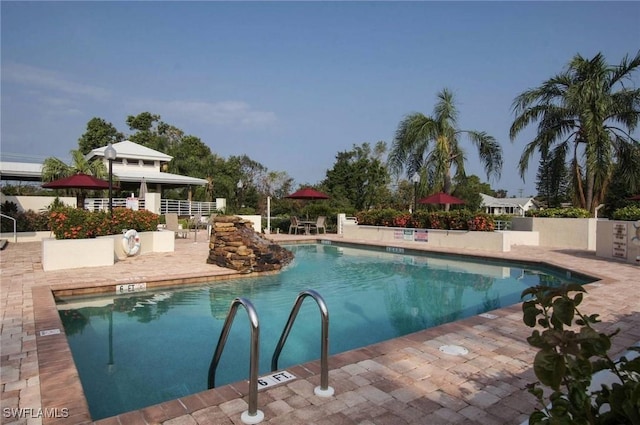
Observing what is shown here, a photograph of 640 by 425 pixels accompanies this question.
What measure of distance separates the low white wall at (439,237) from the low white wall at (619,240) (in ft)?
8.69

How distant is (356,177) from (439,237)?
53.7 feet

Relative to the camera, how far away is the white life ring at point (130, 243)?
10.3m

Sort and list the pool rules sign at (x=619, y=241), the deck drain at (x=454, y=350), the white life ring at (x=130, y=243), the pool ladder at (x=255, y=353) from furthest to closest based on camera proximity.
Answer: the pool rules sign at (x=619, y=241) → the white life ring at (x=130, y=243) → the deck drain at (x=454, y=350) → the pool ladder at (x=255, y=353)

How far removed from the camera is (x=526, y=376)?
3471 mm

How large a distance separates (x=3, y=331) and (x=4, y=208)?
14.2 m

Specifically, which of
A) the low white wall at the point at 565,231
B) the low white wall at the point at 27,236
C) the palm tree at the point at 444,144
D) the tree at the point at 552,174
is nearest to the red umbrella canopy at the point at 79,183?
the low white wall at the point at 27,236

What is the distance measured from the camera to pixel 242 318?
6.17 meters

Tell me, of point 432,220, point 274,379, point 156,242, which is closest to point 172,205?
point 156,242

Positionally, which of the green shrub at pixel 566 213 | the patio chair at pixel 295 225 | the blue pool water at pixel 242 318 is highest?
the green shrub at pixel 566 213

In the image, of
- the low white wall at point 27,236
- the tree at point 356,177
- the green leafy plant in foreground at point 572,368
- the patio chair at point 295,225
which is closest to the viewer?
the green leafy plant in foreground at point 572,368

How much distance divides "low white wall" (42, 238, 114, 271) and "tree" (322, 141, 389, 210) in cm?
2177

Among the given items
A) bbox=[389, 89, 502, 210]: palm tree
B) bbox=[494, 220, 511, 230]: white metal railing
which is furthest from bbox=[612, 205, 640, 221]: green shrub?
bbox=[389, 89, 502, 210]: palm tree

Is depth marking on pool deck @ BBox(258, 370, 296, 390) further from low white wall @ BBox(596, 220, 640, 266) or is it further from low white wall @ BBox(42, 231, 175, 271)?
low white wall @ BBox(596, 220, 640, 266)

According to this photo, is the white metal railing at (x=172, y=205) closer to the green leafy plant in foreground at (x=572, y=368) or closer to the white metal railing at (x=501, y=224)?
the white metal railing at (x=501, y=224)
